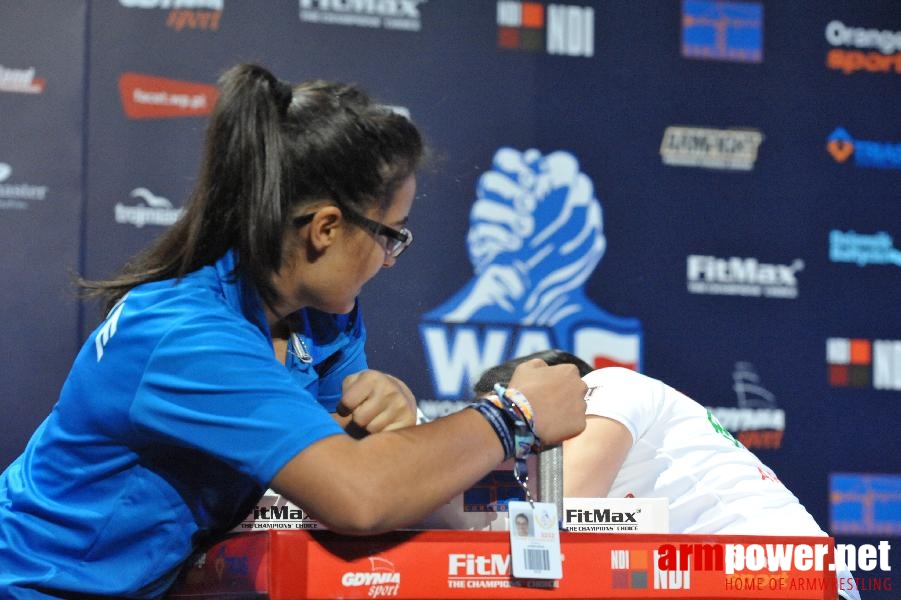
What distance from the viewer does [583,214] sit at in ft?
12.0

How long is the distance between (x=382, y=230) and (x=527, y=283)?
235 centimetres

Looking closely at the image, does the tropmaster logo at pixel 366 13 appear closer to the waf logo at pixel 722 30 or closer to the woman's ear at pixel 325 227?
the waf logo at pixel 722 30

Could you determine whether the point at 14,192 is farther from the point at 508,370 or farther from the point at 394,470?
the point at 394,470

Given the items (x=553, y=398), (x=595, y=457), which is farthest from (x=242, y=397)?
(x=595, y=457)

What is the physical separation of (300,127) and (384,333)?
2.24 metres

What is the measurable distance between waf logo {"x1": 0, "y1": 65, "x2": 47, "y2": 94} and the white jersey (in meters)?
2.12

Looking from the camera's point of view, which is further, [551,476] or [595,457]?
[595,457]

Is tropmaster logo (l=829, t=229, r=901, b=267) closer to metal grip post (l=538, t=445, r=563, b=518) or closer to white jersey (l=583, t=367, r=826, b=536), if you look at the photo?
Result: white jersey (l=583, t=367, r=826, b=536)

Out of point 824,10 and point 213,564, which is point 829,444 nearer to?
point 824,10

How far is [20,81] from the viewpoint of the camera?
10.6ft

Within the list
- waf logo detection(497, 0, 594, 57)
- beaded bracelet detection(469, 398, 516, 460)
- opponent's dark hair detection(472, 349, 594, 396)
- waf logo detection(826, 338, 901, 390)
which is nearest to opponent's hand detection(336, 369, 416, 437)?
beaded bracelet detection(469, 398, 516, 460)

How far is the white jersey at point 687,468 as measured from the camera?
6.02 ft

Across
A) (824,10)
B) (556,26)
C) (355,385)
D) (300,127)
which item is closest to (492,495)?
(355,385)

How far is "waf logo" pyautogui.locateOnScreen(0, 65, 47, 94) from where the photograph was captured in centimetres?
323
